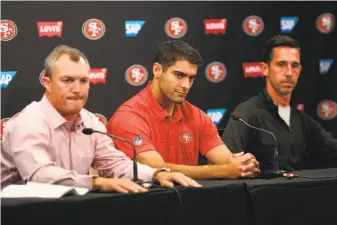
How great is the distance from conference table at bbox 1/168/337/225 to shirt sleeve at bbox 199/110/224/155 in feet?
2.04

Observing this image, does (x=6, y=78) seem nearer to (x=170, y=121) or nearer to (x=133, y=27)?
(x=133, y=27)

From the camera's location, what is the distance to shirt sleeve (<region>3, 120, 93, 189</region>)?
2.92 meters

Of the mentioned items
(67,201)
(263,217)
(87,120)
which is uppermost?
(87,120)

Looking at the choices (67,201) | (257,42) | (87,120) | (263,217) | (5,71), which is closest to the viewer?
(67,201)

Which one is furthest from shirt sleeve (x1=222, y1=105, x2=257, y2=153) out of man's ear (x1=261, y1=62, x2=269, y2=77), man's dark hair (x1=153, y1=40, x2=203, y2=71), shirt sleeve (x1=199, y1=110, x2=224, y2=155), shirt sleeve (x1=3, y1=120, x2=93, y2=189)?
shirt sleeve (x1=3, y1=120, x2=93, y2=189)

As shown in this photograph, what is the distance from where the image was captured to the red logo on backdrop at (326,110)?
5.23 meters

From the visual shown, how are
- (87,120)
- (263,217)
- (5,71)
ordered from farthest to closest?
(5,71) < (87,120) < (263,217)

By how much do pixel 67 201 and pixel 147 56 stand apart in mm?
2062

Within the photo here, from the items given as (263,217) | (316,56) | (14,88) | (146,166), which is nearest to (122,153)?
(146,166)

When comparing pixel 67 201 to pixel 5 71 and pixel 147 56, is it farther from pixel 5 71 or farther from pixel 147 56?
pixel 147 56

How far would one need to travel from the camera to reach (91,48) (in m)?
4.39

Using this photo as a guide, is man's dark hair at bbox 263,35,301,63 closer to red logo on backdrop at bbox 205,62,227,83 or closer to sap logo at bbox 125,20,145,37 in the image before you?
red logo on backdrop at bbox 205,62,227,83

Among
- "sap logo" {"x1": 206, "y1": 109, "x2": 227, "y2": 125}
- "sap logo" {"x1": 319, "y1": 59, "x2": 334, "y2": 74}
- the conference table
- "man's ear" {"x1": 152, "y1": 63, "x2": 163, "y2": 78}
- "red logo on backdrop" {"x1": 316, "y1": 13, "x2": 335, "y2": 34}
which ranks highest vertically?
"red logo on backdrop" {"x1": 316, "y1": 13, "x2": 335, "y2": 34}

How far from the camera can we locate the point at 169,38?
15.3 feet
